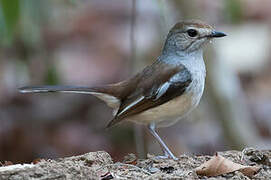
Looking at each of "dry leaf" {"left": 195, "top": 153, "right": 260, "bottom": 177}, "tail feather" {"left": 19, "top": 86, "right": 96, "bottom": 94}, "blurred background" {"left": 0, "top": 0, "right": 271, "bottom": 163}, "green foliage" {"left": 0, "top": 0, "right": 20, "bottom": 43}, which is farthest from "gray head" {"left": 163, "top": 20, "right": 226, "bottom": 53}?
"dry leaf" {"left": 195, "top": 153, "right": 260, "bottom": 177}

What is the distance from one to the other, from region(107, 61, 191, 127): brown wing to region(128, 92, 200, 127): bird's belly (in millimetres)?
46

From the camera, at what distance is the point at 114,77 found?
1427cm

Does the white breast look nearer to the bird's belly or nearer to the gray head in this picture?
the bird's belly

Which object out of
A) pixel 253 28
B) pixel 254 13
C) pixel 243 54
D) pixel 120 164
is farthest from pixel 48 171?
pixel 254 13

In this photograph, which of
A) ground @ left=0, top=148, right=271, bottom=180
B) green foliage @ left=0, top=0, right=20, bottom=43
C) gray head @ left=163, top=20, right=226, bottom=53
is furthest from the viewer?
gray head @ left=163, top=20, right=226, bottom=53

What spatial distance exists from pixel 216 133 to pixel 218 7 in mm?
5841

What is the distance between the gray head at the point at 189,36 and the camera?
7418 millimetres

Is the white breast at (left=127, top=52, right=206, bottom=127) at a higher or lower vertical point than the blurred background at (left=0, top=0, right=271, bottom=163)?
higher

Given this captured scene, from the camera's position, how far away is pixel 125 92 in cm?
740

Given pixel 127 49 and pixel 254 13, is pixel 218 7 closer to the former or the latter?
pixel 254 13

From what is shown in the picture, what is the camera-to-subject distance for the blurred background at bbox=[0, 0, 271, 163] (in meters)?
9.82

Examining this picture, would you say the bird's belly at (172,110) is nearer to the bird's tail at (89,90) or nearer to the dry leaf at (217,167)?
the bird's tail at (89,90)

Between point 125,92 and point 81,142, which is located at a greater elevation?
point 125,92

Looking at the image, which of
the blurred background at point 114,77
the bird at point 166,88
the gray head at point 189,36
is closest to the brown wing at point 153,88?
the bird at point 166,88
